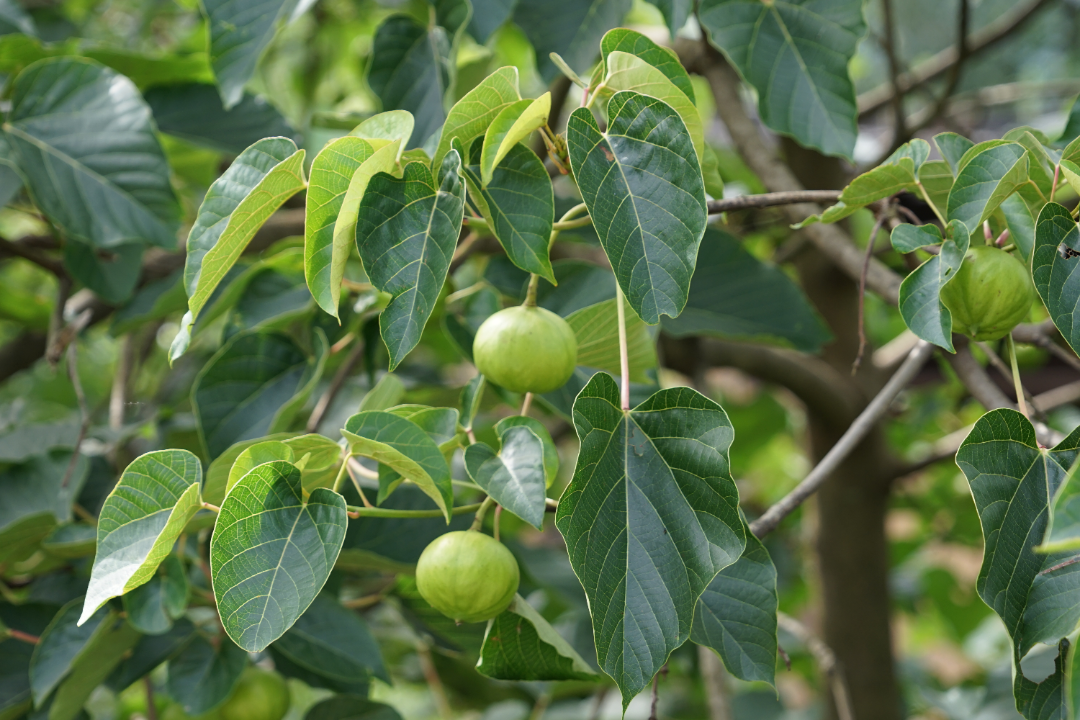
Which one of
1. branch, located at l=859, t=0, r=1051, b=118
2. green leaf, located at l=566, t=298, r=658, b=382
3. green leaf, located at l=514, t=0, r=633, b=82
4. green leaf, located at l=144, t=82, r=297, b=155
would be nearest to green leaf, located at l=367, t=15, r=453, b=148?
green leaf, located at l=514, t=0, r=633, b=82

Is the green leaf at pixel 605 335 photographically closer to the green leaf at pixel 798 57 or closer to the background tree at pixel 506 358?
the background tree at pixel 506 358

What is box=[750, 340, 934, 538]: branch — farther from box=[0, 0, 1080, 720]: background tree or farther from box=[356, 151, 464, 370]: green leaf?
box=[356, 151, 464, 370]: green leaf

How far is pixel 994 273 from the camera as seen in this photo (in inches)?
22.9

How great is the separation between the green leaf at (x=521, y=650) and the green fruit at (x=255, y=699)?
1.58ft

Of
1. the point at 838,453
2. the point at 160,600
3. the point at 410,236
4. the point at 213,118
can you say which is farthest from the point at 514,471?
the point at 213,118

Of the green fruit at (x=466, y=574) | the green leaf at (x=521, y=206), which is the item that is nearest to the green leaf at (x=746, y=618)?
the green fruit at (x=466, y=574)

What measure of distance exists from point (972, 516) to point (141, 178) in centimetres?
202

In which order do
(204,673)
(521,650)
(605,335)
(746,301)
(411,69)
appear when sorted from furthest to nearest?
(746,301), (411,69), (204,673), (605,335), (521,650)

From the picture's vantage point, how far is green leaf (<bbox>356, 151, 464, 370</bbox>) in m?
0.57

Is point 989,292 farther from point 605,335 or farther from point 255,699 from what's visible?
point 255,699

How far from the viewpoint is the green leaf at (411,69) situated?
1.03 meters

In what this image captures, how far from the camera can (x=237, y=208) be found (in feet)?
1.87

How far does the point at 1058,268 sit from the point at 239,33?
91 centimetres

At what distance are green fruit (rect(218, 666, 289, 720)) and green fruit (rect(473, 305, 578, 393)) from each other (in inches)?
24.3
